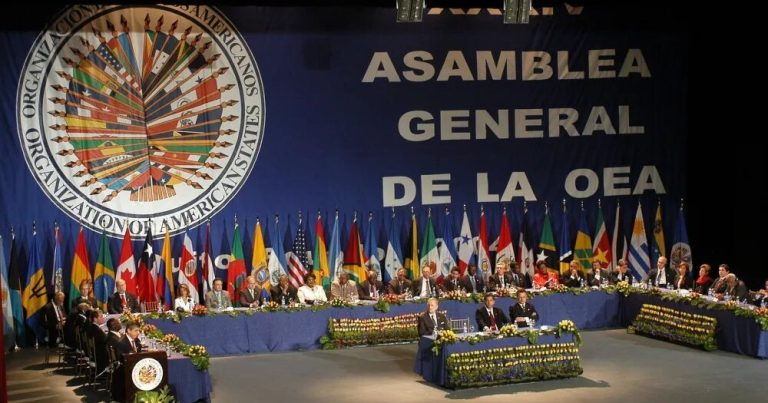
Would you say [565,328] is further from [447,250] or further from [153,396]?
[447,250]

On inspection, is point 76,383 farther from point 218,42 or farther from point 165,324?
point 218,42

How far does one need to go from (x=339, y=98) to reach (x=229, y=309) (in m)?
5.70

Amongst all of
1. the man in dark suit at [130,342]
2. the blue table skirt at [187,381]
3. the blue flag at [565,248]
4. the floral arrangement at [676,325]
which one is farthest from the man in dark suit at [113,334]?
the blue flag at [565,248]

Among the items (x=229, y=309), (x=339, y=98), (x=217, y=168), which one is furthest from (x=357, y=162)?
(x=229, y=309)

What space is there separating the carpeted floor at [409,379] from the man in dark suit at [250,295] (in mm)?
1060

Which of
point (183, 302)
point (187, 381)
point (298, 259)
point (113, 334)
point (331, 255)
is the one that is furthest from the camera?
point (331, 255)

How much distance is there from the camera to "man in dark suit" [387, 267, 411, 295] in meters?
20.0

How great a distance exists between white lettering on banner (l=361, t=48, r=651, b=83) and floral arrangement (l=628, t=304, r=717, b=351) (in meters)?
6.04

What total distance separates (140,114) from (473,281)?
716cm

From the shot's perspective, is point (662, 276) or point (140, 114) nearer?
point (662, 276)

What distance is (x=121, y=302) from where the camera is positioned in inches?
730

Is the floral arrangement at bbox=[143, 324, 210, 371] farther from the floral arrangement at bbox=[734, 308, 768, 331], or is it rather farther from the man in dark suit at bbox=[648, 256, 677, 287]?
the man in dark suit at bbox=[648, 256, 677, 287]

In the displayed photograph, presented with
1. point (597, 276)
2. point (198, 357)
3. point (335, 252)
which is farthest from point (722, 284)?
point (198, 357)

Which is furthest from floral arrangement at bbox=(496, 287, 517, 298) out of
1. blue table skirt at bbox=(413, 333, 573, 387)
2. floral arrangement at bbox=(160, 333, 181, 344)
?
floral arrangement at bbox=(160, 333, 181, 344)
